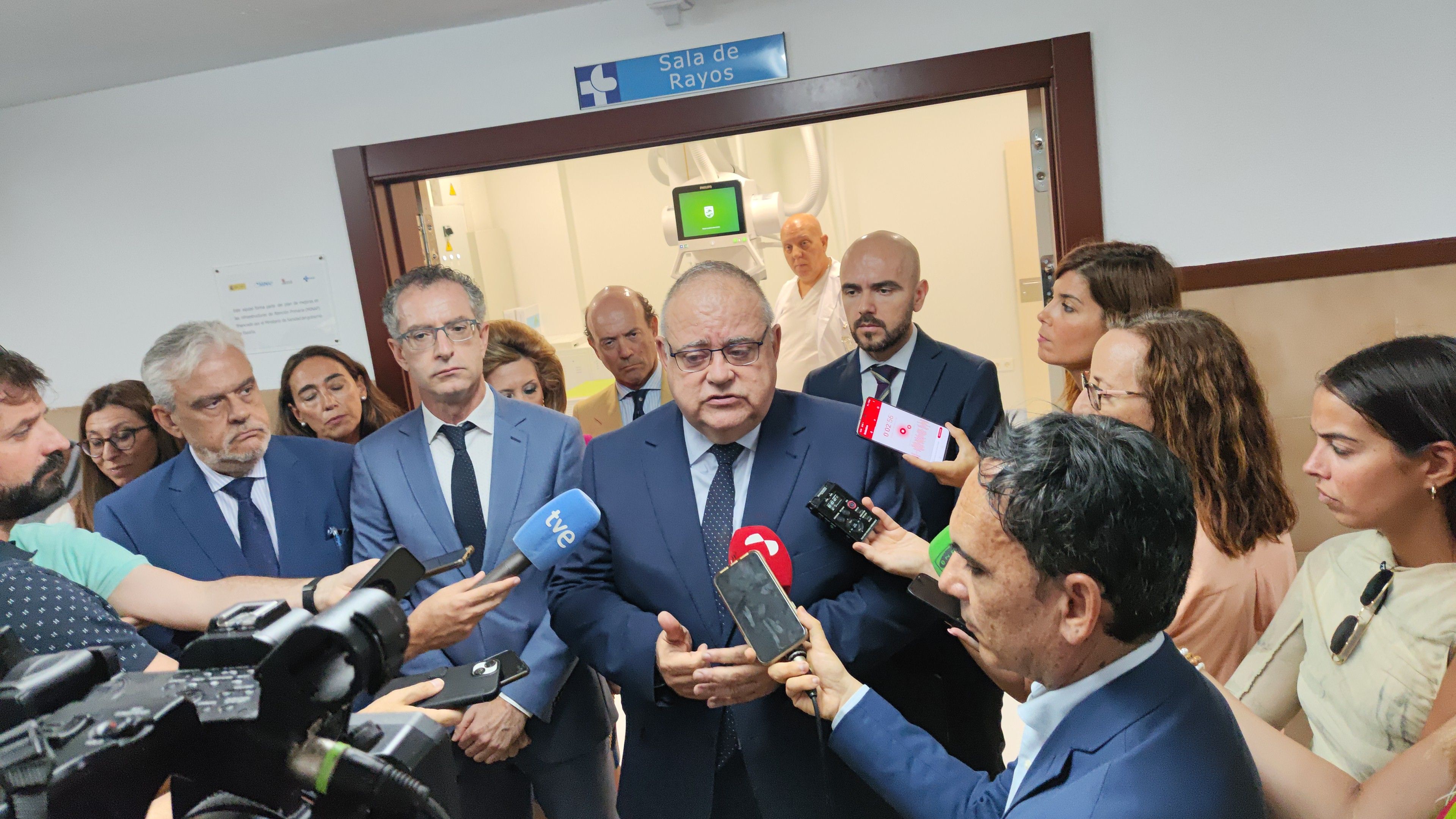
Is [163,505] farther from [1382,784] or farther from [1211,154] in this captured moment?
[1211,154]

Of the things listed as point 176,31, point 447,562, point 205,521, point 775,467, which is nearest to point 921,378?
point 775,467

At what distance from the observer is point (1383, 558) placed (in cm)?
143

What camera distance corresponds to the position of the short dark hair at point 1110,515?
1.08 metres

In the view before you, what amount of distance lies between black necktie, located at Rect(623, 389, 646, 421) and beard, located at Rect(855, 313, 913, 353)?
1100 mm

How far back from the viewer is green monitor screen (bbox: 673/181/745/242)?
15.0 feet

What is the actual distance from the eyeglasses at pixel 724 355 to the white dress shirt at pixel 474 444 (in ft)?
2.21

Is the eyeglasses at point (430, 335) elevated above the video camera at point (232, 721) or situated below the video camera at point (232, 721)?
above

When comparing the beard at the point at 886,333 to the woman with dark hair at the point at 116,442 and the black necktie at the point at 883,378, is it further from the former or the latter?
the woman with dark hair at the point at 116,442

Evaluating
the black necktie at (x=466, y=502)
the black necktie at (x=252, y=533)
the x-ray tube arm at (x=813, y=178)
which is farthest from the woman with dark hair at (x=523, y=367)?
the x-ray tube arm at (x=813, y=178)

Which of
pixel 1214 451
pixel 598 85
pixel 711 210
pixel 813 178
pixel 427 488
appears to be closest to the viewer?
pixel 1214 451

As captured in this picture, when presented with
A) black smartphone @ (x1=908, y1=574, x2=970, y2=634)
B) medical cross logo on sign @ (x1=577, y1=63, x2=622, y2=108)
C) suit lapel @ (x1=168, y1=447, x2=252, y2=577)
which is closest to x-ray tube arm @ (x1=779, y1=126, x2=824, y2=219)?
medical cross logo on sign @ (x1=577, y1=63, x2=622, y2=108)

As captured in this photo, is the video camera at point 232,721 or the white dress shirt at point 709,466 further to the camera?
the white dress shirt at point 709,466

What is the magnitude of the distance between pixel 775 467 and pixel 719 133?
6.19 feet

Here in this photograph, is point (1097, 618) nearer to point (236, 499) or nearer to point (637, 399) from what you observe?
point (236, 499)
